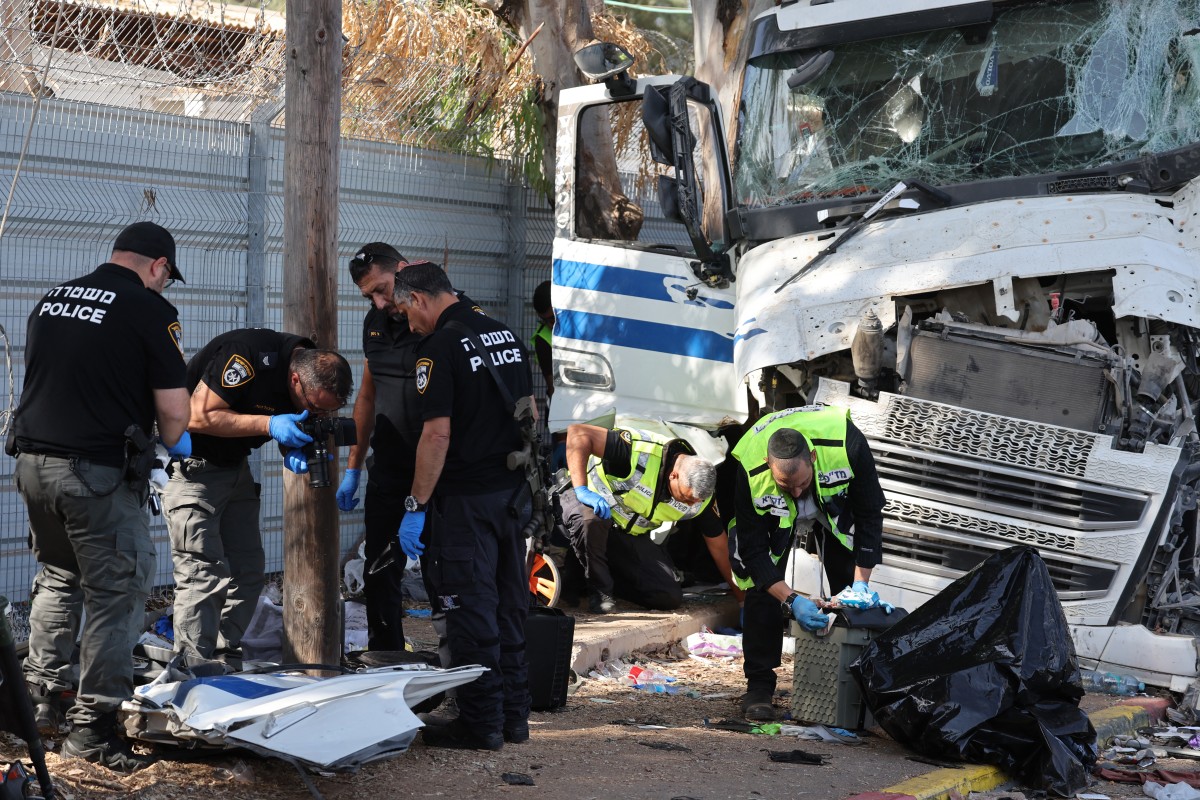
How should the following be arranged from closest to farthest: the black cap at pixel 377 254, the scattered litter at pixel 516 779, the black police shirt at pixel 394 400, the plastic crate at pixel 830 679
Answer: the scattered litter at pixel 516 779 < the plastic crate at pixel 830 679 < the black police shirt at pixel 394 400 < the black cap at pixel 377 254

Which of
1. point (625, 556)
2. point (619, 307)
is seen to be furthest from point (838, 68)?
point (625, 556)

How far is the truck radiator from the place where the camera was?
660 cm

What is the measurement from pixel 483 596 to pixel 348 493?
1.05 m

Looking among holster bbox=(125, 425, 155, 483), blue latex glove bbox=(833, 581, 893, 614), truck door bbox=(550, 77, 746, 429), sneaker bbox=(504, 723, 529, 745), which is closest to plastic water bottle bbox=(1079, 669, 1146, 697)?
blue latex glove bbox=(833, 581, 893, 614)

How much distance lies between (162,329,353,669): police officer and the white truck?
2585mm

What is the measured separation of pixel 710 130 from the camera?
7879 millimetres

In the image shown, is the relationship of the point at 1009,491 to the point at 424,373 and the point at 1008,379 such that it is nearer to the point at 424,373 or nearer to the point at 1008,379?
the point at 1008,379

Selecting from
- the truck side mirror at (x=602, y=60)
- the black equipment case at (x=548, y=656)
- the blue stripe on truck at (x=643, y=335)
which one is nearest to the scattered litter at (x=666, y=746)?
the black equipment case at (x=548, y=656)

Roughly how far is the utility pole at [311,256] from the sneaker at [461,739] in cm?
58

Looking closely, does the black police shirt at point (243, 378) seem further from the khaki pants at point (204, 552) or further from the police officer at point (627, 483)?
the police officer at point (627, 483)

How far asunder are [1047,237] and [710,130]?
2050 mm

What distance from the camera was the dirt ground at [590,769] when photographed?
456 centimetres

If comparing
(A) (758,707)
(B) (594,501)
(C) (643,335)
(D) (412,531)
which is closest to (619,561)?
(C) (643,335)

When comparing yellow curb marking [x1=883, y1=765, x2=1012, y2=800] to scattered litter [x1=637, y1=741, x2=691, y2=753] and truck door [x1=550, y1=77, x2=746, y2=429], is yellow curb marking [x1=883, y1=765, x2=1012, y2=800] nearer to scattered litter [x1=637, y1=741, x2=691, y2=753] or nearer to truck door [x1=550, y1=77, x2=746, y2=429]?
scattered litter [x1=637, y1=741, x2=691, y2=753]
